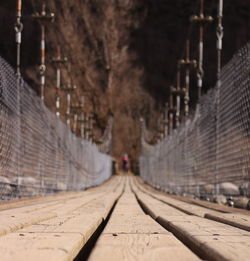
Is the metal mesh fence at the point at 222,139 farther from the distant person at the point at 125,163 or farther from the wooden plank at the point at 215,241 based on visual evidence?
the distant person at the point at 125,163

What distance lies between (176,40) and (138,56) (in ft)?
11.5

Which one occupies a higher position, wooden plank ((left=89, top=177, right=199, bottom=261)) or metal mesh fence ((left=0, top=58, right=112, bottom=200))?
metal mesh fence ((left=0, top=58, right=112, bottom=200))

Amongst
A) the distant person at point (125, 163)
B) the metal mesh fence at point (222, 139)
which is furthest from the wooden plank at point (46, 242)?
the distant person at point (125, 163)

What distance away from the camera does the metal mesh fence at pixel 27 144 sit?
4.73 metres

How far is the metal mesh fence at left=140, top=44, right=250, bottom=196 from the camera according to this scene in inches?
200

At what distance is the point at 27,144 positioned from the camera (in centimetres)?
613

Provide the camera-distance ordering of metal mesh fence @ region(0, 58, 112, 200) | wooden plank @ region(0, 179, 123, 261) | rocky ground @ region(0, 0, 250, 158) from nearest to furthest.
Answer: wooden plank @ region(0, 179, 123, 261)
metal mesh fence @ region(0, 58, 112, 200)
rocky ground @ region(0, 0, 250, 158)

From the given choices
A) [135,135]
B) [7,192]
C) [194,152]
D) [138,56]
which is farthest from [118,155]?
[7,192]

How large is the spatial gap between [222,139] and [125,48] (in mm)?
39217

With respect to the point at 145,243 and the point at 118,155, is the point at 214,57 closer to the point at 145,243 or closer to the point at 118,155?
the point at 118,155

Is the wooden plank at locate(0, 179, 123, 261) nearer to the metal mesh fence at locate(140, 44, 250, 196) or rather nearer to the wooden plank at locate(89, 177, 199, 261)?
the wooden plank at locate(89, 177, 199, 261)

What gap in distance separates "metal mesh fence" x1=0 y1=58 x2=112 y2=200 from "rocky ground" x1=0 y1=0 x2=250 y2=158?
1207 inches

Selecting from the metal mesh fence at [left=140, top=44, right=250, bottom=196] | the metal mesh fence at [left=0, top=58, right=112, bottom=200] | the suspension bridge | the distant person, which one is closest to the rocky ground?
the distant person

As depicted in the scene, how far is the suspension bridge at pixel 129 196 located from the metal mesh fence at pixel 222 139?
15 millimetres
